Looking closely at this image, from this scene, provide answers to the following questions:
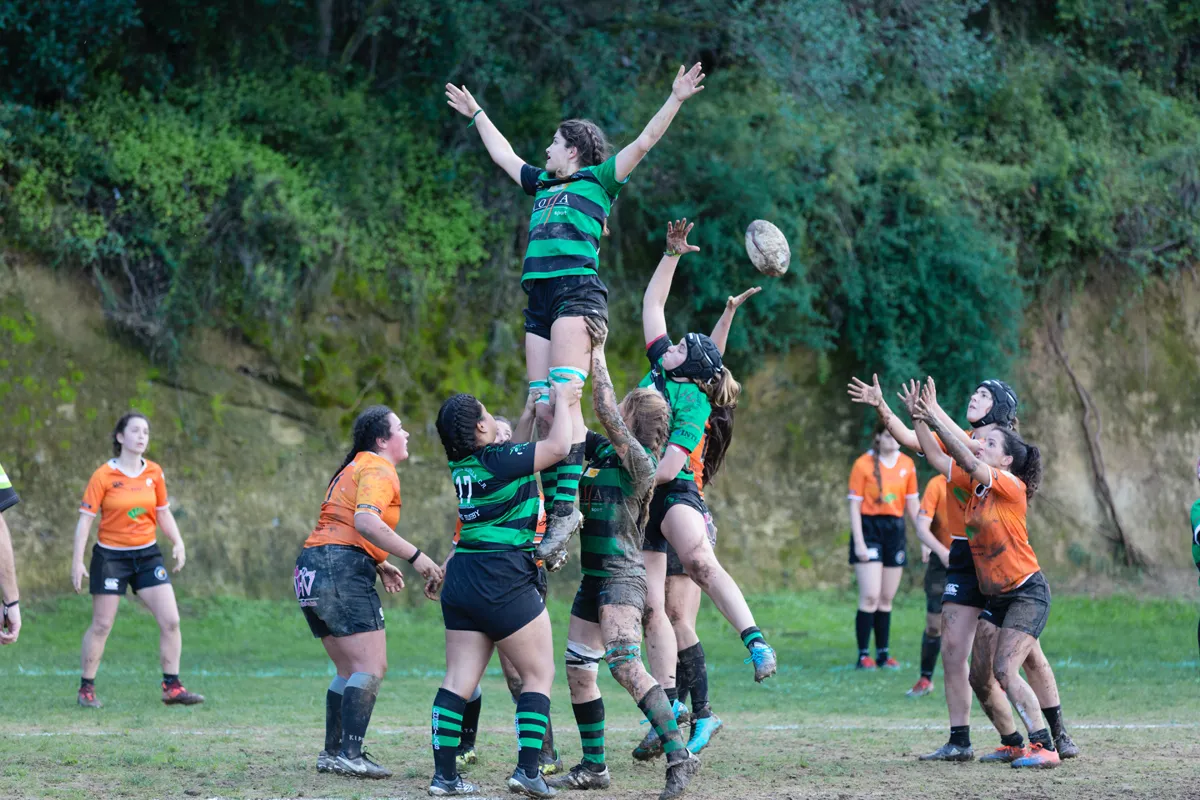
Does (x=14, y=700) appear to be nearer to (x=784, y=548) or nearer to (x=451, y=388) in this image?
(x=451, y=388)

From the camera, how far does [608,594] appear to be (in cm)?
632

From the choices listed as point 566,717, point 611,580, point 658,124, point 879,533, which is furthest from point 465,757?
point 879,533

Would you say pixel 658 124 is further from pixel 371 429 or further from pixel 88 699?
pixel 88 699

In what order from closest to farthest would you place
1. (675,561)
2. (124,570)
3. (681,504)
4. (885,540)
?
(681,504)
(675,561)
(124,570)
(885,540)

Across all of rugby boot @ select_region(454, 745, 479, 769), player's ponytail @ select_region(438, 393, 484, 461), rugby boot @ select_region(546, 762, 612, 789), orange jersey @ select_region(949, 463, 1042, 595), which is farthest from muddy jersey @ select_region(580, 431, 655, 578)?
orange jersey @ select_region(949, 463, 1042, 595)

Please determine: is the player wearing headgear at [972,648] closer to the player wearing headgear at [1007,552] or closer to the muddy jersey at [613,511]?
the player wearing headgear at [1007,552]

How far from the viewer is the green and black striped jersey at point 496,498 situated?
5824 millimetres

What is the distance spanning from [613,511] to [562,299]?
1202 millimetres

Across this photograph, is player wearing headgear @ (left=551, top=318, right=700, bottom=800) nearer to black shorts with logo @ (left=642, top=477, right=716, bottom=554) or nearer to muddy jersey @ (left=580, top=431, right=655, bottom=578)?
muddy jersey @ (left=580, top=431, right=655, bottom=578)

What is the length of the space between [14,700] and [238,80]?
9313mm

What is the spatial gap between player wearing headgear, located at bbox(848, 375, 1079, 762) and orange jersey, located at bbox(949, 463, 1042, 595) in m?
0.22

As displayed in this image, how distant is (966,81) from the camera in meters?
17.8

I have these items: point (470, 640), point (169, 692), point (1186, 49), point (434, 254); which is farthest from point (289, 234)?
point (1186, 49)

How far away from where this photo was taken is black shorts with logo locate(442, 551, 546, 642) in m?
5.77
